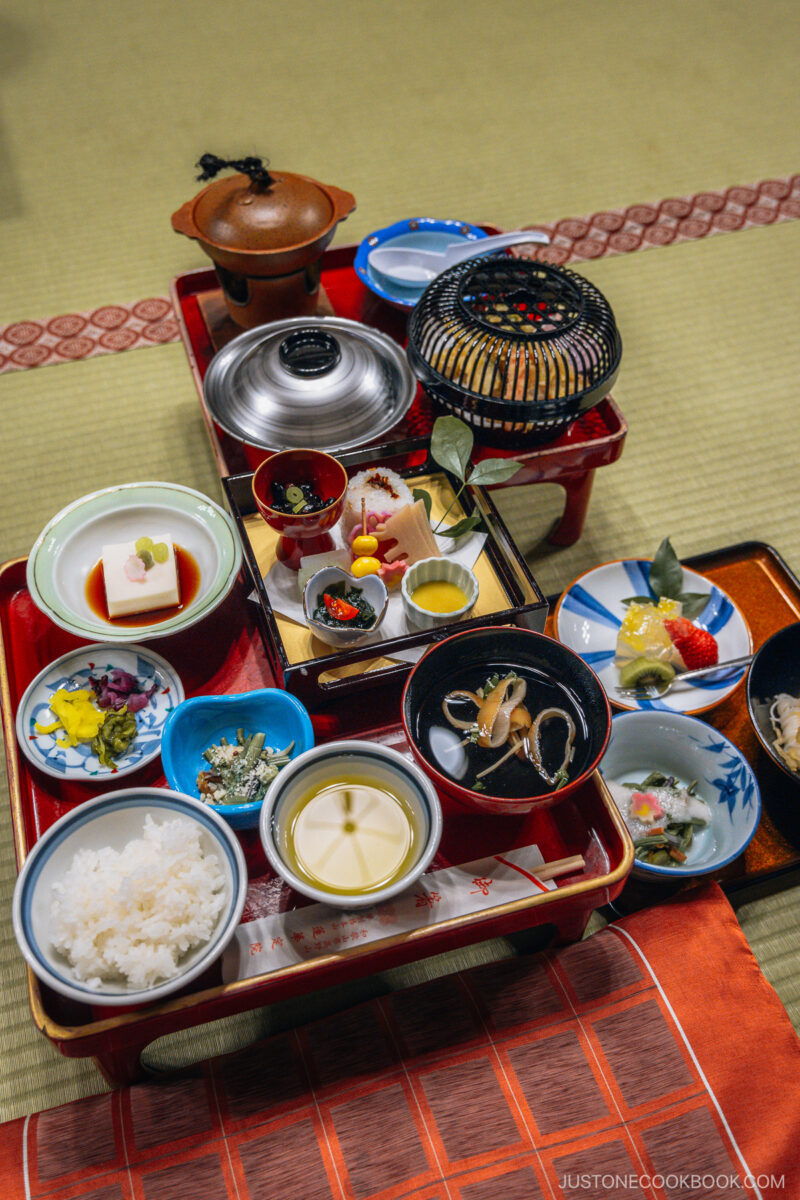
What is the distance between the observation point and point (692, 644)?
1.94m

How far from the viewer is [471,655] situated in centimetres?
153

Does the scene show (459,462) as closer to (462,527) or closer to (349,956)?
(462,527)

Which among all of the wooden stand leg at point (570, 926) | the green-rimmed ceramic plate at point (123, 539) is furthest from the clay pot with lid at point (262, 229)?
the wooden stand leg at point (570, 926)

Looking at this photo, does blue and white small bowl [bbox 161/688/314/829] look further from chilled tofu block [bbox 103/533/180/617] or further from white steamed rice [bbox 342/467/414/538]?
white steamed rice [bbox 342/467/414/538]

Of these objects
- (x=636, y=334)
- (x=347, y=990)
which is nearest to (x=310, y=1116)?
(x=347, y=990)

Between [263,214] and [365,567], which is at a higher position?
[263,214]

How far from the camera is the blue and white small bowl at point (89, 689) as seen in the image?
1.51m

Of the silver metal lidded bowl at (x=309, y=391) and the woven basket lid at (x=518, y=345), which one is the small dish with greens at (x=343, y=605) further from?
the woven basket lid at (x=518, y=345)

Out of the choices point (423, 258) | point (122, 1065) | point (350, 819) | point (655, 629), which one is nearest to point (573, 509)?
point (655, 629)

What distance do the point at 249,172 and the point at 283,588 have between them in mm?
1245

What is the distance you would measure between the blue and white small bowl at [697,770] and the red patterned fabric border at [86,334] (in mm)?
2151

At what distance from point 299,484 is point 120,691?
1.77ft

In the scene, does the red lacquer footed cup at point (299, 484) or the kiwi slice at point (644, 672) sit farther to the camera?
the kiwi slice at point (644, 672)

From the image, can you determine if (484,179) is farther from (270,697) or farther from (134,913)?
(134,913)
